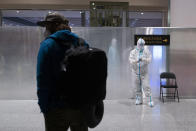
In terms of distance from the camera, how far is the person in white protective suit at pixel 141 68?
566 centimetres

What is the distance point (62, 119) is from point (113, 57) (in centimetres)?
493

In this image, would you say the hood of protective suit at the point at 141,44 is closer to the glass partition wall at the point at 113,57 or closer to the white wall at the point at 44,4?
the glass partition wall at the point at 113,57

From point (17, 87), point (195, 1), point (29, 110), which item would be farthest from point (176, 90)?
point (17, 87)

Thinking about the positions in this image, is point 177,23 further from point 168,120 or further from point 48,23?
point 48,23

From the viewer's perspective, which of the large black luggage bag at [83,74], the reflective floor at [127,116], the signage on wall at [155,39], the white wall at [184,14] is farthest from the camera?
the white wall at [184,14]

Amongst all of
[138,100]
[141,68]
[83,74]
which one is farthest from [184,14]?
[83,74]

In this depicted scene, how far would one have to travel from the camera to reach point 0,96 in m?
6.46

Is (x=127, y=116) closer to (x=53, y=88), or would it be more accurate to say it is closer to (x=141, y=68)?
(x=141, y=68)

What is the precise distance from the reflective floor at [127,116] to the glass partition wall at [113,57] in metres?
0.49

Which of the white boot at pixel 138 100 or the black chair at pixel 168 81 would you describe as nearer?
the white boot at pixel 138 100

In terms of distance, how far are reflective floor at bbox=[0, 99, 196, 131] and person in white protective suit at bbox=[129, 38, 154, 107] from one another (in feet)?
1.15

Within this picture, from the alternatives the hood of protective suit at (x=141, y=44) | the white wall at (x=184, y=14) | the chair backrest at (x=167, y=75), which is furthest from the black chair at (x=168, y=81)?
the white wall at (x=184, y=14)

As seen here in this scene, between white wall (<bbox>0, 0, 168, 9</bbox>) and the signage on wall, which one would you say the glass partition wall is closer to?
the signage on wall

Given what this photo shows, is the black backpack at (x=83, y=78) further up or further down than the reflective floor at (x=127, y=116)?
further up
